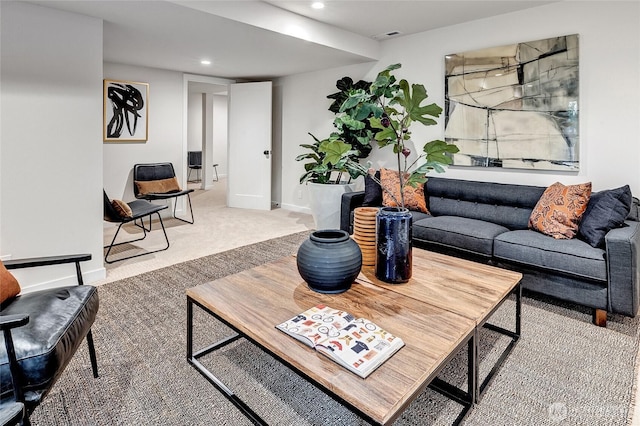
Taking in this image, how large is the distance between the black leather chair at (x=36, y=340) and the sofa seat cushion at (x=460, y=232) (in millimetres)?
2389

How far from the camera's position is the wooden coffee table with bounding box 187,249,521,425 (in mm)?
1110

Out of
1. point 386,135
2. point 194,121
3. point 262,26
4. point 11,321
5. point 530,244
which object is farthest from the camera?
point 194,121

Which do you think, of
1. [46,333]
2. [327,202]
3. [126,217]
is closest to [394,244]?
[46,333]

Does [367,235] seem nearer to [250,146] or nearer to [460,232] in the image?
[460,232]

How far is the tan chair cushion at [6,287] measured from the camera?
155cm

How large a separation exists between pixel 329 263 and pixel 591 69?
3.00 metres

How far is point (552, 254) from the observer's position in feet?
8.00

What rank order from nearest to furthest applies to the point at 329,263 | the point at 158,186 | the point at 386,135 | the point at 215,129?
the point at 329,263 → the point at 386,135 → the point at 158,186 → the point at 215,129

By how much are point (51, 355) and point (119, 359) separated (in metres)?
0.72

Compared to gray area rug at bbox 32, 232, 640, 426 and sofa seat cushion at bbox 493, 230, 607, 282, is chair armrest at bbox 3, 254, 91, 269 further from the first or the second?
sofa seat cushion at bbox 493, 230, 607, 282

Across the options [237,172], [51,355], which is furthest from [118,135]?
[51,355]

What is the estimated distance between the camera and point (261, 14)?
331cm

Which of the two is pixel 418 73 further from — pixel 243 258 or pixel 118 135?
pixel 118 135

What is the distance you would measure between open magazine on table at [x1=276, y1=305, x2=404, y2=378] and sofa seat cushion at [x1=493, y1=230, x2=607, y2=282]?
164cm
